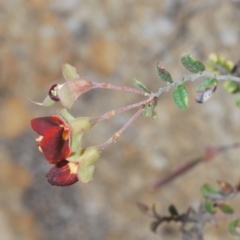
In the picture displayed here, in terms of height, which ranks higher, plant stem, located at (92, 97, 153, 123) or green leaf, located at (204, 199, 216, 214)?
plant stem, located at (92, 97, 153, 123)

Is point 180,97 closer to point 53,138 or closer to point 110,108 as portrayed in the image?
point 53,138

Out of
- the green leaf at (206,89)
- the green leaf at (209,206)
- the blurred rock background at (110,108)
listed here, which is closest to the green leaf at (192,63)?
the green leaf at (206,89)

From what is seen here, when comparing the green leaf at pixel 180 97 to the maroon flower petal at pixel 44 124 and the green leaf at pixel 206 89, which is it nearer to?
the green leaf at pixel 206 89

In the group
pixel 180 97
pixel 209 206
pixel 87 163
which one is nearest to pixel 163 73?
pixel 180 97

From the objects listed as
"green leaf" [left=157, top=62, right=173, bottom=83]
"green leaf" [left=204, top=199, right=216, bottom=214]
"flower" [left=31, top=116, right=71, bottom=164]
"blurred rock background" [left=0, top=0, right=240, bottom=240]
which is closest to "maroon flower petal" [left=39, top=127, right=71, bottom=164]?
"flower" [left=31, top=116, right=71, bottom=164]

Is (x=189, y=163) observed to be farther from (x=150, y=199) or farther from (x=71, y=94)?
(x=71, y=94)

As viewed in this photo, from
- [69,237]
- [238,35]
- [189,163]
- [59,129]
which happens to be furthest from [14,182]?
[59,129]

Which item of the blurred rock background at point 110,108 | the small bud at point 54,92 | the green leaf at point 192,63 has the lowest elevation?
the green leaf at point 192,63

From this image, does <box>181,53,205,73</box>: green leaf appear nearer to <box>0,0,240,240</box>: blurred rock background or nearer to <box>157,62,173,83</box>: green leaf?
<box>157,62,173,83</box>: green leaf
